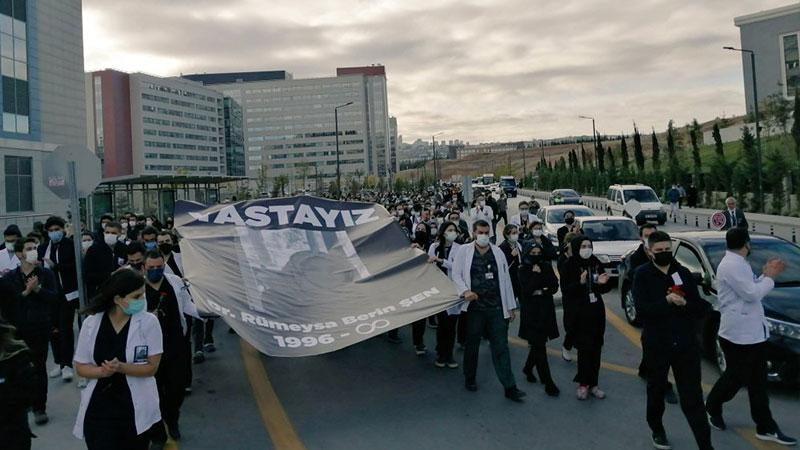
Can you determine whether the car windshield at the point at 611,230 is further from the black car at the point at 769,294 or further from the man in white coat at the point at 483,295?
the man in white coat at the point at 483,295

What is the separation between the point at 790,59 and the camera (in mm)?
89562

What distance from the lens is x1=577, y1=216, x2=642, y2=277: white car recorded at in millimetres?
14344

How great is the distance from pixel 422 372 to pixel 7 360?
17.6ft

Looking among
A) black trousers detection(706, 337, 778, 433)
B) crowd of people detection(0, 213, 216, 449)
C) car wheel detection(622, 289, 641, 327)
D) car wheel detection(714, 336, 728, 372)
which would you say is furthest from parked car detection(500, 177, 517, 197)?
black trousers detection(706, 337, 778, 433)

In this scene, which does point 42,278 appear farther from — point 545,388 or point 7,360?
point 545,388

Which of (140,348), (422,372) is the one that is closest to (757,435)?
(422,372)

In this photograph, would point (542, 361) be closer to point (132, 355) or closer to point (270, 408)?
point (270, 408)

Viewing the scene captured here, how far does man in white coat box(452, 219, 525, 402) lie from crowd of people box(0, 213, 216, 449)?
9.55 ft

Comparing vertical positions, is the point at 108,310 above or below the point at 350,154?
below

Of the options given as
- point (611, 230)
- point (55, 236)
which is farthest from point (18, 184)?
point (611, 230)

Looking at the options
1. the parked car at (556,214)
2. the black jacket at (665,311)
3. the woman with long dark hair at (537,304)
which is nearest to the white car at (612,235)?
the parked car at (556,214)

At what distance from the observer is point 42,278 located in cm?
723

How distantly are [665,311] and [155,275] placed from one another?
460 cm

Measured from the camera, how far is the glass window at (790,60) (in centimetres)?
8825
